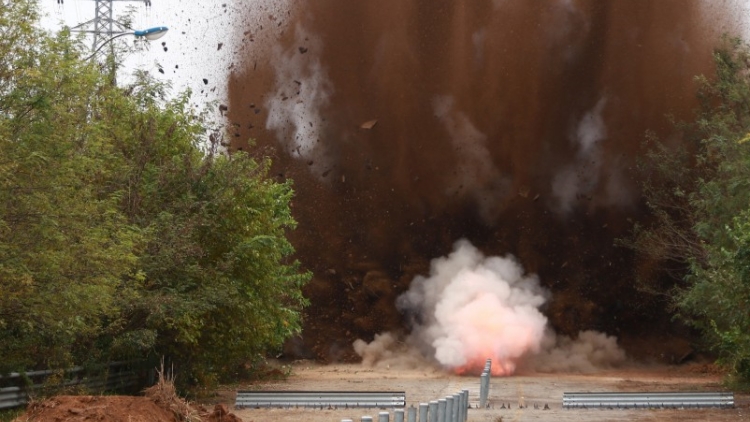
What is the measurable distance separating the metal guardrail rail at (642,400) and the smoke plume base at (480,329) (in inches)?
686

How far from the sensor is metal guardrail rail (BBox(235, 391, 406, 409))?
100 ft

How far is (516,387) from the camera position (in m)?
41.2

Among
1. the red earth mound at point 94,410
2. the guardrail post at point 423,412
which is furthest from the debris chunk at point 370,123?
the guardrail post at point 423,412

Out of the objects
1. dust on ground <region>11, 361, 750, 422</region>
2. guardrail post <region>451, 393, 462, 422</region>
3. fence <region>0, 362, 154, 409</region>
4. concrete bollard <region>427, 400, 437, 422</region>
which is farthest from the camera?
fence <region>0, 362, 154, 409</region>

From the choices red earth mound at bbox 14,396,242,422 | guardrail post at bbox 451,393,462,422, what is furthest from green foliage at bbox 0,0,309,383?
guardrail post at bbox 451,393,462,422

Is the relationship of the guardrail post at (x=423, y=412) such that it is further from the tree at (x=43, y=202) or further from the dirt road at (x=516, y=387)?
the tree at (x=43, y=202)

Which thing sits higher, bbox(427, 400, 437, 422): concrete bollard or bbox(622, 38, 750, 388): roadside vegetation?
bbox(622, 38, 750, 388): roadside vegetation

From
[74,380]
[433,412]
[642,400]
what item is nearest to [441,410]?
[433,412]

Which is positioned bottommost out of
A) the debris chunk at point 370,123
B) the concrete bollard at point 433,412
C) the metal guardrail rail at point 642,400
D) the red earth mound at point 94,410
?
the red earth mound at point 94,410

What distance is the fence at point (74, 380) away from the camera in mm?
27261

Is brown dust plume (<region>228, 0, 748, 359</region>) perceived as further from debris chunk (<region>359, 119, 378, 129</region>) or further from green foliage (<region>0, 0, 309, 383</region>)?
green foliage (<region>0, 0, 309, 383</region>)

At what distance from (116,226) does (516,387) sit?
1700 cm

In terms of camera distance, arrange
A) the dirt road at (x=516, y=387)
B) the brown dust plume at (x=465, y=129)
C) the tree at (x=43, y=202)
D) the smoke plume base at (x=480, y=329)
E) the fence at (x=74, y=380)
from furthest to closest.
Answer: the brown dust plume at (x=465, y=129), the smoke plume base at (x=480, y=329), the dirt road at (x=516, y=387), the fence at (x=74, y=380), the tree at (x=43, y=202)

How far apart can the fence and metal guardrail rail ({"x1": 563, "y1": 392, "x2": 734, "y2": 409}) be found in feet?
39.6
